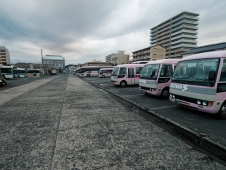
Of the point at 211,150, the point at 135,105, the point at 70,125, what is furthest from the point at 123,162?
the point at 135,105

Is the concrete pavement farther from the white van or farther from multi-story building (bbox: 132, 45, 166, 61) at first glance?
multi-story building (bbox: 132, 45, 166, 61)

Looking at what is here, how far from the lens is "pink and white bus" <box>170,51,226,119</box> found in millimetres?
3850

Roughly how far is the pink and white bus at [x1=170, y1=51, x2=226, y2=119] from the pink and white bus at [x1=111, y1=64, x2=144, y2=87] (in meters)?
7.87

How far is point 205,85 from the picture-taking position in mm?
3973

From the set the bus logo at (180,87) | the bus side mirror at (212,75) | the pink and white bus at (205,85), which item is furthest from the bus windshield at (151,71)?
the bus side mirror at (212,75)

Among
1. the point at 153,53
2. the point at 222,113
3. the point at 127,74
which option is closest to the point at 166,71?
the point at 222,113

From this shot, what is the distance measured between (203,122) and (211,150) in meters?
1.51

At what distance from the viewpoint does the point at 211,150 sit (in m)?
2.58

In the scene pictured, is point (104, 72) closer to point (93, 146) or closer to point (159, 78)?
point (159, 78)

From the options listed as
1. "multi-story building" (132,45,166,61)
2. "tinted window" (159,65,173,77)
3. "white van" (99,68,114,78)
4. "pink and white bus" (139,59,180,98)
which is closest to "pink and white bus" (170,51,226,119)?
"pink and white bus" (139,59,180,98)

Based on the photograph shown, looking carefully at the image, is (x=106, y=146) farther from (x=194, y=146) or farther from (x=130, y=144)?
(x=194, y=146)

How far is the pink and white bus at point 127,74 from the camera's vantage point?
1266cm

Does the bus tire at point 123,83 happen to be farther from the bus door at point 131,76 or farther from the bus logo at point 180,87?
the bus logo at point 180,87

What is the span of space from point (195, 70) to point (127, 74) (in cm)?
829
